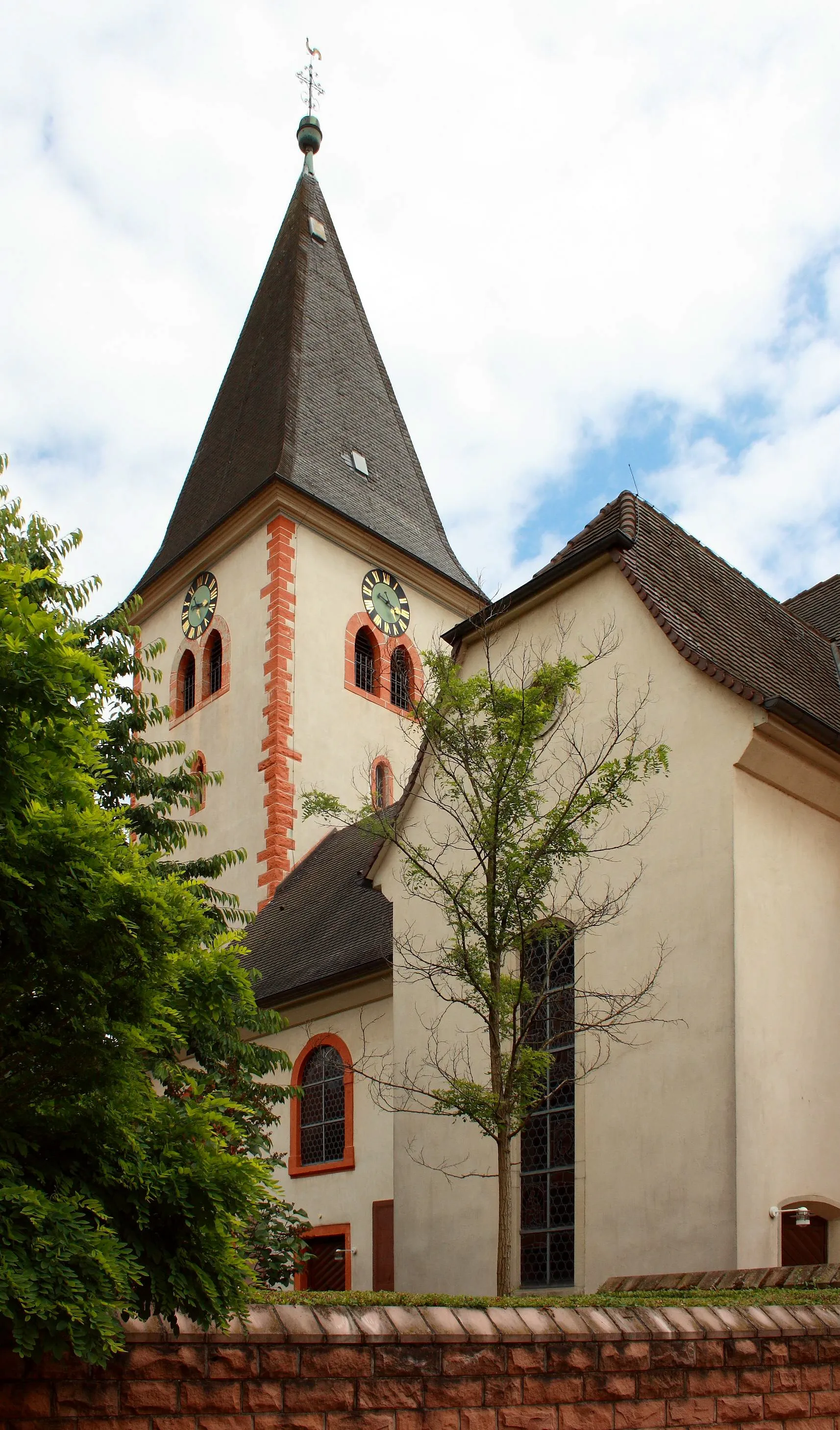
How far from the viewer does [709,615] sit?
50.7 ft

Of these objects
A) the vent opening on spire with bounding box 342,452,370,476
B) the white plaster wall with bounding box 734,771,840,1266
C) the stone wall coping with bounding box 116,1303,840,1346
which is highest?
the vent opening on spire with bounding box 342,452,370,476

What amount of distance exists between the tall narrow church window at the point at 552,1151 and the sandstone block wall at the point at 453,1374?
5167 millimetres

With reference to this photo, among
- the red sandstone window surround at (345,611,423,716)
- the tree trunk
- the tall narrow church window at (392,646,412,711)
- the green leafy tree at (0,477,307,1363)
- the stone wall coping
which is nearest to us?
the green leafy tree at (0,477,307,1363)

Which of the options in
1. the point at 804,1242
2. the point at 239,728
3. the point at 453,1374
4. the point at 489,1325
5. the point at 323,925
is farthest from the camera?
the point at 239,728

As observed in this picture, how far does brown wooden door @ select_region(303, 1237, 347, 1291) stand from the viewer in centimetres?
1923

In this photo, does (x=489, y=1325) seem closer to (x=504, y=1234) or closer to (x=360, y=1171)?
(x=504, y=1234)

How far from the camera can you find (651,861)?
13.6m

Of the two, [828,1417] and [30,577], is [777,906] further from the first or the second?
[30,577]

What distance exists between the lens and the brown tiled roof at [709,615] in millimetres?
13703

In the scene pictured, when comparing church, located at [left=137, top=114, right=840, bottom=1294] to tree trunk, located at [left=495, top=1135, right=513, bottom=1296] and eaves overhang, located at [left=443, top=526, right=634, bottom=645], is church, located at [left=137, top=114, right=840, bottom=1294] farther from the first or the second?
tree trunk, located at [left=495, top=1135, right=513, bottom=1296]

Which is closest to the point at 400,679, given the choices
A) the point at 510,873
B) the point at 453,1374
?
the point at 510,873

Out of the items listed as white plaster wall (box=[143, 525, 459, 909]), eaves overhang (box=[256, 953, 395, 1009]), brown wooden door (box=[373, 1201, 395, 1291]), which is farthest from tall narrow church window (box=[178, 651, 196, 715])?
brown wooden door (box=[373, 1201, 395, 1291])

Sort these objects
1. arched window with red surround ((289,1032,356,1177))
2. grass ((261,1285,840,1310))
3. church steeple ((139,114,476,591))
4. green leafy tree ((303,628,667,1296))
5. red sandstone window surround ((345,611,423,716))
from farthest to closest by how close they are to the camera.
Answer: church steeple ((139,114,476,591))
red sandstone window surround ((345,611,423,716))
arched window with red surround ((289,1032,356,1177))
green leafy tree ((303,628,667,1296))
grass ((261,1285,840,1310))

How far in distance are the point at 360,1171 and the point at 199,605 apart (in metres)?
16.9
